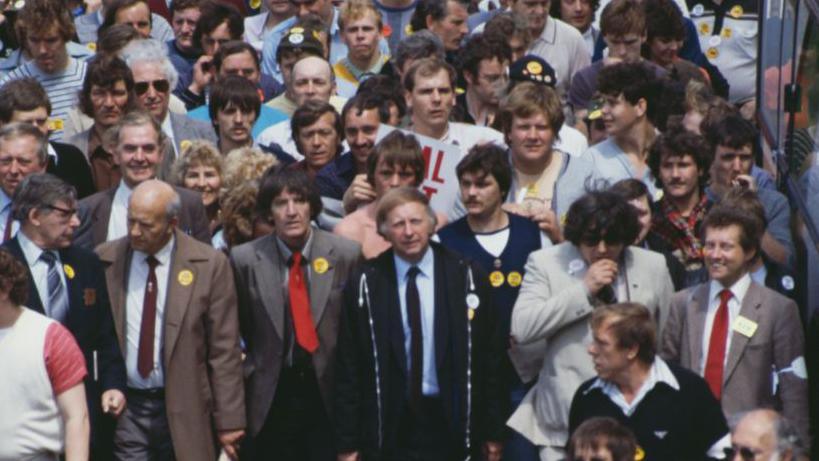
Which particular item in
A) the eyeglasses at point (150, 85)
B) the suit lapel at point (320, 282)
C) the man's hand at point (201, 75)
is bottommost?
the suit lapel at point (320, 282)

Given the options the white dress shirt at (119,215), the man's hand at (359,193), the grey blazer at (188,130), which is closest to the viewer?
the man's hand at (359,193)

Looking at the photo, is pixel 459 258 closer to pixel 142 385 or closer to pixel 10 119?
pixel 142 385

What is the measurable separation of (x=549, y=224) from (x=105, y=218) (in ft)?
8.98

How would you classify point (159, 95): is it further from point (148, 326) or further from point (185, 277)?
point (148, 326)

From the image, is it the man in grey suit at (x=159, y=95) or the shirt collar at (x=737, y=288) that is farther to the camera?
the man in grey suit at (x=159, y=95)

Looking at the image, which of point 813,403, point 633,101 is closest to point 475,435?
point 813,403

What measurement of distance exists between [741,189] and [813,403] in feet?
4.36

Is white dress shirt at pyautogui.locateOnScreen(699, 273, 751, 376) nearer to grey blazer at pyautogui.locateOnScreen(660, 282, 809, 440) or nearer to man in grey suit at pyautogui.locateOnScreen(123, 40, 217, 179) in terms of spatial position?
grey blazer at pyautogui.locateOnScreen(660, 282, 809, 440)

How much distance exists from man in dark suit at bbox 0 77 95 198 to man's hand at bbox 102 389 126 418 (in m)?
2.18

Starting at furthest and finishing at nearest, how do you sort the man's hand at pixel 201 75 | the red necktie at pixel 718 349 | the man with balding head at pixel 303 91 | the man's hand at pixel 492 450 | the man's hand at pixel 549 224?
1. the man's hand at pixel 201 75
2. the man with balding head at pixel 303 91
3. the man's hand at pixel 549 224
4. the man's hand at pixel 492 450
5. the red necktie at pixel 718 349

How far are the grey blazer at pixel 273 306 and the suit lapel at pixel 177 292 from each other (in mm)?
298

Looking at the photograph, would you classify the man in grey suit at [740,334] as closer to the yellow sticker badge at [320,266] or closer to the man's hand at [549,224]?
the man's hand at [549,224]

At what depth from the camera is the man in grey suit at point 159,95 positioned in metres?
16.1

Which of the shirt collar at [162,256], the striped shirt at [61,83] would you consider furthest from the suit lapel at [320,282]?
the striped shirt at [61,83]
